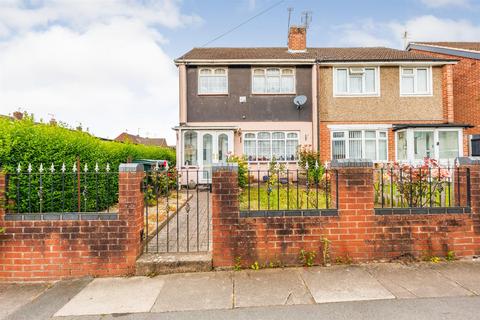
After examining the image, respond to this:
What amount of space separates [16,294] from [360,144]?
12.9 meters

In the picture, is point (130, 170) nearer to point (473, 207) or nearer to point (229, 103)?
point (473, 207)

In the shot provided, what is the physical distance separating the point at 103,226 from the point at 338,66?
1223 cm

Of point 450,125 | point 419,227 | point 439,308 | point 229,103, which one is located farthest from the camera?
point 229,103

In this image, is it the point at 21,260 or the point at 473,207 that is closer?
the point at 21,260

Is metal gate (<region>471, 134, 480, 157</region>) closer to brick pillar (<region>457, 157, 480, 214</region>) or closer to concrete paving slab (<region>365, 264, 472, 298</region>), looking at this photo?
brick pillar (<region>457, 157, 480, 214</region>)

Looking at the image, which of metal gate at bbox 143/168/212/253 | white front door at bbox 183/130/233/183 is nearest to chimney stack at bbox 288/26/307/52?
white front door at bbox 183/130/233/183

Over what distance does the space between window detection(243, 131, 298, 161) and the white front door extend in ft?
3.20

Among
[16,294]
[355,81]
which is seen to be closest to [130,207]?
[16,294]

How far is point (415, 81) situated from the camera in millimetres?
12648

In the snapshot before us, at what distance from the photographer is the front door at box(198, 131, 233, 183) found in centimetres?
1210

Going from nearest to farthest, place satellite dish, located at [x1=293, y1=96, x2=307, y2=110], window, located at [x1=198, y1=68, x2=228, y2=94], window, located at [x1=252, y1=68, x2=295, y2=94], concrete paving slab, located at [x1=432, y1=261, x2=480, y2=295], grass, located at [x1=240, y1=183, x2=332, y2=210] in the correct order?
1. concrete paving slab, located at [x1=432, y1=261, x2=480, y2=295]
2. grass, located at [x1=240, y1=183, x2=332, y2=210]
3. satellite dish, located at [x1=293, y1=96, x2=307, y2=110]
4. window, located at [x1=198, y1=68, x2=228, y2=94]
5. window, located at [x1=252, y1=68, x2=295, y2=94]

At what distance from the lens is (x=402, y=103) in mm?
12594

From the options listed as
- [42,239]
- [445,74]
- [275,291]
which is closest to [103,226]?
[42,239]

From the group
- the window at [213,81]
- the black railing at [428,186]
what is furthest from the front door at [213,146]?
the black railing at [428,186]
